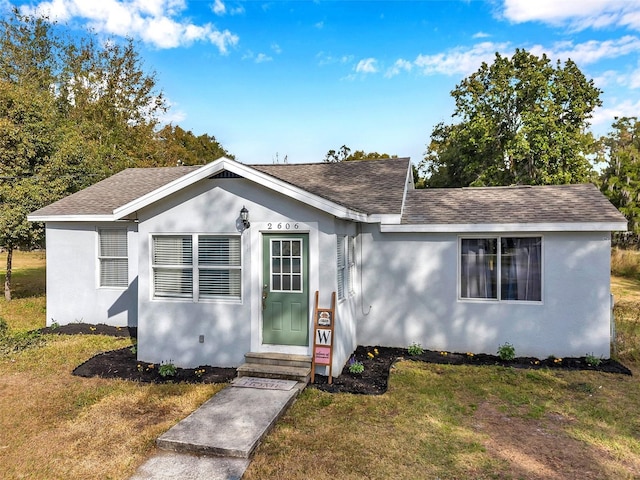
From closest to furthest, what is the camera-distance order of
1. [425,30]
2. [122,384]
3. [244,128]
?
A: [122,384] < [425,30] < [244,128]

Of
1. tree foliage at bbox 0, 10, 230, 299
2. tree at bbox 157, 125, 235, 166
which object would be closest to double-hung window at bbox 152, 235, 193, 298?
tree foliage at bbox 0, 10, 230, 299

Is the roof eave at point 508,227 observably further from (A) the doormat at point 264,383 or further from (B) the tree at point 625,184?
(B) the tree at point 625,184

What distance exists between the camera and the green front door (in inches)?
271

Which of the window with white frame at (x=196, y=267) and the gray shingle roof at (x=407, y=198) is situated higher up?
the gray shingle roof at (x=407, y=198)

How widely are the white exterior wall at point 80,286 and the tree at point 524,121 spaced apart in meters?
20.1

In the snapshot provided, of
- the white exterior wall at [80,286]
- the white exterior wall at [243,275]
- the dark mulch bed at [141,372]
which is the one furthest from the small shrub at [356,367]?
the white exterior wall at [80,286]

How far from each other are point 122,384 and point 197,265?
2304mm

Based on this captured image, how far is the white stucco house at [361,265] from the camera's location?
6947 mm

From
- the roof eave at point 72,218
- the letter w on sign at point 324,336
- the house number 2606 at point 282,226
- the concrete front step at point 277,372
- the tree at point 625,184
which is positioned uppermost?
the tree at point 625,184

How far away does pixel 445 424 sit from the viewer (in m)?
5.22

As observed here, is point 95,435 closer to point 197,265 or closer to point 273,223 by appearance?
point 197,265

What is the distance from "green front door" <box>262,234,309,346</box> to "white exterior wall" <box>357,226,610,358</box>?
97.7 inches

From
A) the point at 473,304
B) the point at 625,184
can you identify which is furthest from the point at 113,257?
the point at 625,184

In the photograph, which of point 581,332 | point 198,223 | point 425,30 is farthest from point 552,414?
point 425,30
